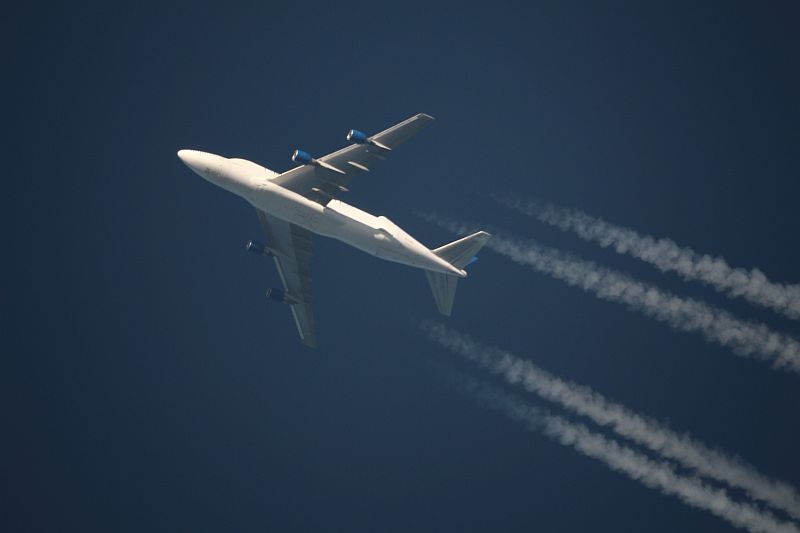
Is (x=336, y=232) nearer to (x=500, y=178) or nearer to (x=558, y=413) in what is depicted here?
(x=558, y=413)

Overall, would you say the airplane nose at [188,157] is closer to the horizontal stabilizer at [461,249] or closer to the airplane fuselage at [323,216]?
the airplane fuselage at [323,216]

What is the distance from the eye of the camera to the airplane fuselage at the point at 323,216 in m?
49.8

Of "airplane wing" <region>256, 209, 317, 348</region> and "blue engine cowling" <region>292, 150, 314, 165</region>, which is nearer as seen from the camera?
"blue engine cowling" <region>292, 150, 314, 165</region>

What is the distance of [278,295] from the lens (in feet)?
189

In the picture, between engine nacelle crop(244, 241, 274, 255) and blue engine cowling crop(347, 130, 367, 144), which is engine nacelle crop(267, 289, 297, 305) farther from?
blue engine cowling crop(347, 130, 367, 144)

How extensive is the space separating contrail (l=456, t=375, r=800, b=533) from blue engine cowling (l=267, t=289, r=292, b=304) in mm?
23135

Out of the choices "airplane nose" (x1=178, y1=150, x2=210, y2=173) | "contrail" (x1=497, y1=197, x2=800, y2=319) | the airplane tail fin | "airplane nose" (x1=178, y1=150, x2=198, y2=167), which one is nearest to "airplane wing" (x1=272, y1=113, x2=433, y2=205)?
"airplane nose" (x1=178, y1=150, x2=210, y2=173)

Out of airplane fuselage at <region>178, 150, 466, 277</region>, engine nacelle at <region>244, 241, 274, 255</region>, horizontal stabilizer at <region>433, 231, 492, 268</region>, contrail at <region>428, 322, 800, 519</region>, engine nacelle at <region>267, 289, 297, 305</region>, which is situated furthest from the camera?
engine nacelle at <region>267, 289, 297, 305</region>

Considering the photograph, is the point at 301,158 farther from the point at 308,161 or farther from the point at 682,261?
the point at 682,261

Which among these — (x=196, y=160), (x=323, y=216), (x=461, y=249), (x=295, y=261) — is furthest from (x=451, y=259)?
(x=196, y=160)

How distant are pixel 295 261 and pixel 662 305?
36187 millimetres

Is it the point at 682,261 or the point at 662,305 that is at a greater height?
the point at 682,261

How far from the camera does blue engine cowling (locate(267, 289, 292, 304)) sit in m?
57.1

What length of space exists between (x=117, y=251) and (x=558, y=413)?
183ft
